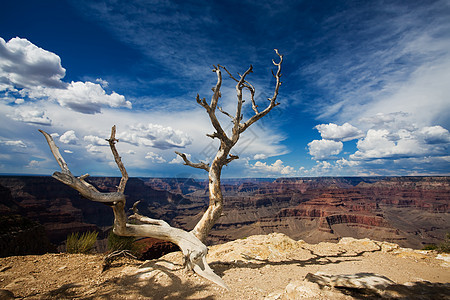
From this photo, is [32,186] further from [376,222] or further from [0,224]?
[376,222]

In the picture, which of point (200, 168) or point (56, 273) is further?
point (200, 168)

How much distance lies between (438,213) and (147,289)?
203 m

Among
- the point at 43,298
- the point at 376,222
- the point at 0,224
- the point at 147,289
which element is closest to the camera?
the point at 43,298

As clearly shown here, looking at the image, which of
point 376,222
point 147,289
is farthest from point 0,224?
point 376,222

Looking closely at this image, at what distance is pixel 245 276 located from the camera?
5.86 m

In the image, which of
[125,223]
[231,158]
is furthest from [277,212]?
[125,223]

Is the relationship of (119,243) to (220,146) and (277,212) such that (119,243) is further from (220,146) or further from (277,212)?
(277,212)

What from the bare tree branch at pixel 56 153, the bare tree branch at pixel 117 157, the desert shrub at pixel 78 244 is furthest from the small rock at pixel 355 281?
the desert shrub at pixel 78 244

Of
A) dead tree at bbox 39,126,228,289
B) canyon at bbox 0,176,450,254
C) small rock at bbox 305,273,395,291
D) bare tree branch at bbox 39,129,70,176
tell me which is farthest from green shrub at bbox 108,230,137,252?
canyon at bbox 0,176,450,254

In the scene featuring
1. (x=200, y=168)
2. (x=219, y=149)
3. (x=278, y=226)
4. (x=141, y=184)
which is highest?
(x=219, y=149)

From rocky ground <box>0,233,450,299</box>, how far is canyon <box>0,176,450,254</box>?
2439 inches

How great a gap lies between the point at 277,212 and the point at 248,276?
14492 centimetres

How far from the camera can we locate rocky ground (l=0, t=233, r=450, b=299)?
3.91 meters

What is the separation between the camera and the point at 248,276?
587 centimetres
